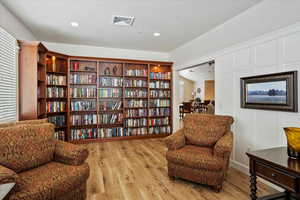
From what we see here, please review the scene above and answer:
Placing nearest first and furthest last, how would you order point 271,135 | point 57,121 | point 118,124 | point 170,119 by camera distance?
1. point 271,135
2. point 57,121
3. point 118,124
4. point 170,119

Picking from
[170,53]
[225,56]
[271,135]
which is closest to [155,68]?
[170,53]

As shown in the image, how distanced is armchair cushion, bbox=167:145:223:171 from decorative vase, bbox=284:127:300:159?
0.76 metres

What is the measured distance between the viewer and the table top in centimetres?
135

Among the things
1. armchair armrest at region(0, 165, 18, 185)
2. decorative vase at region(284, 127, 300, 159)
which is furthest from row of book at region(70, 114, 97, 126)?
decorative vase at region(284, 127, 300, 159)

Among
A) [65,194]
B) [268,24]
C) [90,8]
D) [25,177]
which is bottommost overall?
[65,194]

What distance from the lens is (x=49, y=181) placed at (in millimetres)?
1518

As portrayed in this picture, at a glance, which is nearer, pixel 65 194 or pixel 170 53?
pixel 65 194

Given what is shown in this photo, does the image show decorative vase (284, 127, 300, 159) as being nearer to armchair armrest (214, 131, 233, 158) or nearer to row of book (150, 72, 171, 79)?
armchair armrest (214, 131, 233, 158)

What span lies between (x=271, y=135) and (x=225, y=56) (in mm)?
1541

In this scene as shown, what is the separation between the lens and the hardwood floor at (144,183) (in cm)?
210

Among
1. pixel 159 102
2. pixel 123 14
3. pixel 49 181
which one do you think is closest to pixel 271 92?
pixel 123 14

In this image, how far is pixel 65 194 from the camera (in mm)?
1630

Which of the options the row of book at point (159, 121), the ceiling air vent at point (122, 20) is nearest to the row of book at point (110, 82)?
the row of book at point (159, 121)

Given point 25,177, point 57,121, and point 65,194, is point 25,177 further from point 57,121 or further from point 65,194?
point 57,121
